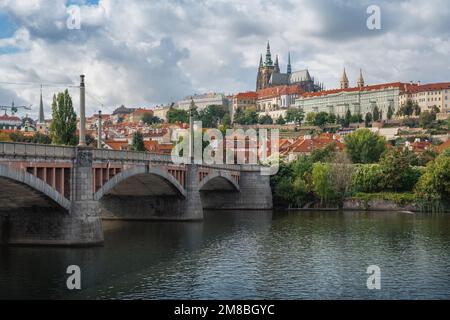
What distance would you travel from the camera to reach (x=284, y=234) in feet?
158

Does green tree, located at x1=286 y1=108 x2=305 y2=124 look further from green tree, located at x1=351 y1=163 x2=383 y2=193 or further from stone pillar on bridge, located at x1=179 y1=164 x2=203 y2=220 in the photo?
stone pillar on bridge, located at x1=179 y1=164 x2=203 y2=220

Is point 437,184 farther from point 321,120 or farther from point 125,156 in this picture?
point 321,120

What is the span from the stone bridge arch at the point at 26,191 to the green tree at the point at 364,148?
68.4 meters

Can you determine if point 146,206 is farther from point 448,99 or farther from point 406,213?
point 448,99

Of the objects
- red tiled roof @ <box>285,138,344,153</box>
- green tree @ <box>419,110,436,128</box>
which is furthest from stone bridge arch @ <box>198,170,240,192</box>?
green tree @ <box>419,110,436,128</box>

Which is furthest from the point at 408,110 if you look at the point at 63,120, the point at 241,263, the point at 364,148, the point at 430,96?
the point at 241,263

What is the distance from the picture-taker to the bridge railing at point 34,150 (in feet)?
99.4

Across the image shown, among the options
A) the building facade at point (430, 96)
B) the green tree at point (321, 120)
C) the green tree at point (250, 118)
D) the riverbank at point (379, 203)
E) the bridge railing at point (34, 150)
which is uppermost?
the building facade at point (430, 96)

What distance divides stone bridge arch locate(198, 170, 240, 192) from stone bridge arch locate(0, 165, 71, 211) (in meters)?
29.2

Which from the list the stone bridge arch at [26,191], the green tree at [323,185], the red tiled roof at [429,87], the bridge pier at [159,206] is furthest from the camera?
the red tiled roof at [429,87]

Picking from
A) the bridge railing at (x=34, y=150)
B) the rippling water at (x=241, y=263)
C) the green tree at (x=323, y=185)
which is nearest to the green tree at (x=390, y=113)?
the green tree at (x=323, y=185)

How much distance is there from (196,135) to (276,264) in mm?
63701

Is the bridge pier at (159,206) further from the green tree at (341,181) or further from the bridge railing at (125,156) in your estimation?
the green tree at (341,181)
